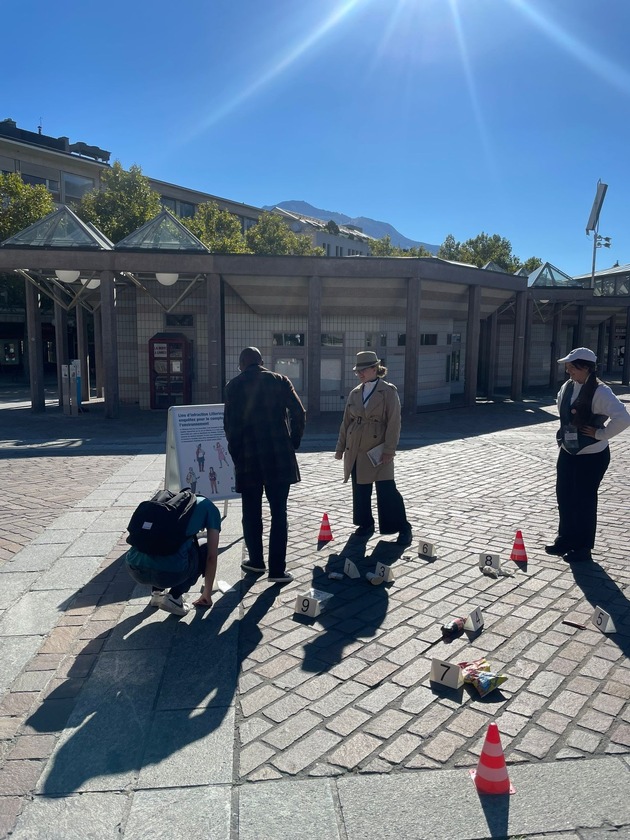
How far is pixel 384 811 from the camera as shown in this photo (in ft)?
9.46

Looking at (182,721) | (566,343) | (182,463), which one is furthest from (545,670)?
(566,343)

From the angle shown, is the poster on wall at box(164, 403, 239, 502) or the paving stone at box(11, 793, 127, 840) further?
the poster on wall at box(164, 403, 239, 502)

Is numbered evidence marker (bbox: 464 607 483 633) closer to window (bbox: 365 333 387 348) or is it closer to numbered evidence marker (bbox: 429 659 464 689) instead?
numbered evidence marker (bbox: 429 659 464 689)

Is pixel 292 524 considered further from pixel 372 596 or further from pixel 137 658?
pixel 137 658

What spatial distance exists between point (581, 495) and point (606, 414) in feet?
2.56

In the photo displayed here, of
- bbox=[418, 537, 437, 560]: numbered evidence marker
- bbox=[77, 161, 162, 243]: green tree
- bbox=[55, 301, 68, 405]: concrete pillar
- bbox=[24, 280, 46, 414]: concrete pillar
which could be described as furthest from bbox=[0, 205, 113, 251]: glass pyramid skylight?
bbox=[77, 161, 162, 243]: green tree

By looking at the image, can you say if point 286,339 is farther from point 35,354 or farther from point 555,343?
point 555,343

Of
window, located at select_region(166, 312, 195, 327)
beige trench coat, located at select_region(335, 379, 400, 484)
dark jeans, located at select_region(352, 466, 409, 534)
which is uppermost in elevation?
window, located at select_region(166, 312, 195, 327)

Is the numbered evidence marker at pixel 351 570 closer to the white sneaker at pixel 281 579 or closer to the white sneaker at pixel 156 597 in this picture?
the white sneaker at pixel 281 579

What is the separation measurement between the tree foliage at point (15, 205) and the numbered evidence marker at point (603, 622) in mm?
34186

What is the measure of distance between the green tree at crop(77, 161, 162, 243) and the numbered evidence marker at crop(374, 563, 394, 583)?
3488 centimetres

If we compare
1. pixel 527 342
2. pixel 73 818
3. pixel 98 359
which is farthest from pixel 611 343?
pixel 73 818

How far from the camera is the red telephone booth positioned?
20734 mm

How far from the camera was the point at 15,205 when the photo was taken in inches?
1308
